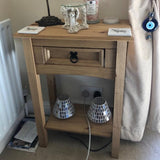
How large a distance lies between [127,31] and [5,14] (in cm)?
79

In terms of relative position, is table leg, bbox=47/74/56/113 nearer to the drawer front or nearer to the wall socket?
the wall socket

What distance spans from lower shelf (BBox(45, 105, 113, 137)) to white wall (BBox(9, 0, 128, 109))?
0.76 ft

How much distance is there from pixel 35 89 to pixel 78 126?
336 millimetres

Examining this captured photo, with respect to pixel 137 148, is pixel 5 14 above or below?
above

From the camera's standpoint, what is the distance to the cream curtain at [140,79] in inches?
39.4

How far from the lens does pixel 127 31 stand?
90 centimetres

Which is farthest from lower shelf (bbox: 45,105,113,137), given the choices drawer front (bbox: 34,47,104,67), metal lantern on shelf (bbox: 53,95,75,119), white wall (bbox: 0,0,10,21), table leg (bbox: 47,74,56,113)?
white wall (bbox: 0,0,10,21)

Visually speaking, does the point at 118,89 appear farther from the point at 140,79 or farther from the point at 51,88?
the point at 51,88

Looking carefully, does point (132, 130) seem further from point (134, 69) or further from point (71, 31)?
point (71, 31)

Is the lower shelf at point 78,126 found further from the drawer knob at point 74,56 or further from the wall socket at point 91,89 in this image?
the drawer knob at point 74,56

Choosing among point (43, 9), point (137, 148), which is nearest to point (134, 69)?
point (137, 148)

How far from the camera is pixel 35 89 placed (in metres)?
1.10

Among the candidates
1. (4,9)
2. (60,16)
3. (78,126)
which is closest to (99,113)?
(78,126)

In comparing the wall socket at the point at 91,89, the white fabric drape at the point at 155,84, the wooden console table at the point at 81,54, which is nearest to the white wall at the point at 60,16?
the wall socket at the point at 91,89
